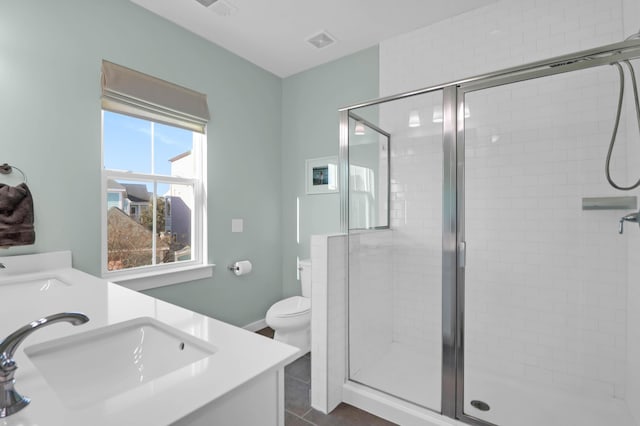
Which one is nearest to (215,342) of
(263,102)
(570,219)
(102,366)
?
(102,366)

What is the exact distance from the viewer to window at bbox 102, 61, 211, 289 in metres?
2.29

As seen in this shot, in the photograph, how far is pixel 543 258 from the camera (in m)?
2.10

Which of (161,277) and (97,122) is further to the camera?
(161,277)

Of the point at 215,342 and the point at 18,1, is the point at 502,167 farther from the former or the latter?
the point at 18,1

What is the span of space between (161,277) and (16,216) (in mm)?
964

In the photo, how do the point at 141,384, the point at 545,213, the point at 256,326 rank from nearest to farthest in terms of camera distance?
the point at 141,384, the point at 545,213, the point at 256,326

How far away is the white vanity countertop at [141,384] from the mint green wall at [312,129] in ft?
6.70

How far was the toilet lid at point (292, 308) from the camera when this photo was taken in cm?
257

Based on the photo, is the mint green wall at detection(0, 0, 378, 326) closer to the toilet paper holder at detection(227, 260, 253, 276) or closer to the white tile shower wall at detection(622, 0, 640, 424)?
the toilet paper holder at detection(227, 260, 253, 276)

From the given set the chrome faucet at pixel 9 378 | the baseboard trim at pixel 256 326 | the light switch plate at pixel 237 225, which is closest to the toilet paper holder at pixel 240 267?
the light switch plate at pixel 237 225

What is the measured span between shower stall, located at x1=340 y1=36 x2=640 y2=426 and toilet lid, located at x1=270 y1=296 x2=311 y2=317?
0.56 m

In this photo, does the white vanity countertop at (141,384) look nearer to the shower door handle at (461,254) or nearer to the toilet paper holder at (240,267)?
the shower door handle at (461,254)

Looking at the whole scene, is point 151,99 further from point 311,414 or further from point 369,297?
point 311,414

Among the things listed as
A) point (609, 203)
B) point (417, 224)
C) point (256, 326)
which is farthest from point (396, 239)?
point (256, 326)
